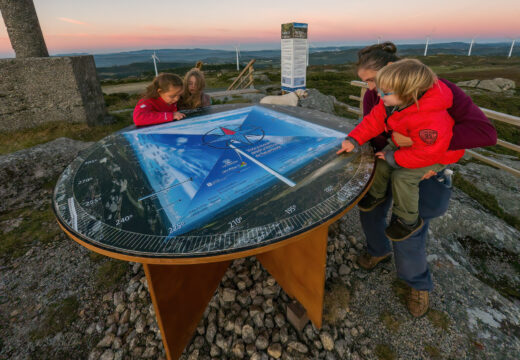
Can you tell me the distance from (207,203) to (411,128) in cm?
150

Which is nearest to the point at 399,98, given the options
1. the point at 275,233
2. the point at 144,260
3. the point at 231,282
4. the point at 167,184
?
the point at 275,233

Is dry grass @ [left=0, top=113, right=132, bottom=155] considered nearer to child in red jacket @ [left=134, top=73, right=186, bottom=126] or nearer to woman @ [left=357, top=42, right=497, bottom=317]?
child in red jacket @ [left=134, top=73, right=186, bottom=126]

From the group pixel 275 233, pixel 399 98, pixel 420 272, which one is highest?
pixel 399 98

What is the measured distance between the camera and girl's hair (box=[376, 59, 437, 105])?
5.21 ft

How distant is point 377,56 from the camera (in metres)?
2.12

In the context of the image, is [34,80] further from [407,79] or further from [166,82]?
[407,79]

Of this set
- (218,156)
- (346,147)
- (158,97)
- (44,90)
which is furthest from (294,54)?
(218,156)

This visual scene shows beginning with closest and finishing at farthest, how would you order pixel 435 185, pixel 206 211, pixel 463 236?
pixel 206 211 < pixel 435 185 < pixel 463 236

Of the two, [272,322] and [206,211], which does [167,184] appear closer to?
[206,211]

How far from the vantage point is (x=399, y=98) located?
5.55 feet

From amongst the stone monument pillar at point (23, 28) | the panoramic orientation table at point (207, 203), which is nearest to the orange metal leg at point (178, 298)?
the panoramic orientation table at point (207, 203)

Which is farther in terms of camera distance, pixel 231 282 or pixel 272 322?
pixel 231 282

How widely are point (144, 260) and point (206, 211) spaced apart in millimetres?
401

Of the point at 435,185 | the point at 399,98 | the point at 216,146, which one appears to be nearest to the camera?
the point at 399,98
